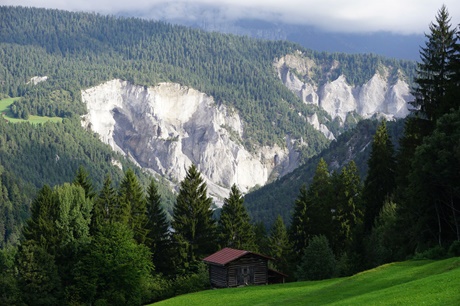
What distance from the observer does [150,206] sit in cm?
7856

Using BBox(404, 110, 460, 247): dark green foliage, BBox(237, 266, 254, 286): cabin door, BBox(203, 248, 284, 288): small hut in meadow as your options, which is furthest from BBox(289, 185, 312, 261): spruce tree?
BBox(404, 110, 460, 247): dark green foliage

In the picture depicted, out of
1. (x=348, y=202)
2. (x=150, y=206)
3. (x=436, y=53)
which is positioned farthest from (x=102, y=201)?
(x=436, y=53)

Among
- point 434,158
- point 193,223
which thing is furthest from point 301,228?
point 434,158

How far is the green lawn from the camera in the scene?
29130 millimetres

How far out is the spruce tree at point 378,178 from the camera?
7125cm

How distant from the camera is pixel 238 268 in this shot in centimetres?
6725

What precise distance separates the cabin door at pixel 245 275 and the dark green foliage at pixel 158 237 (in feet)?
38.7

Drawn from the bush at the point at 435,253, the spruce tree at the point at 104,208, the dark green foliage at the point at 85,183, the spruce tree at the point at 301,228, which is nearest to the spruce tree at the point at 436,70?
the bush at the point at 435,253

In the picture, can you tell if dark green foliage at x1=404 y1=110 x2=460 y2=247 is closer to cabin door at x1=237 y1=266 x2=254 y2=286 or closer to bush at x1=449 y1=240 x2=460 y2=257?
bush at x1=449 y1=240 x2=460 y2=257

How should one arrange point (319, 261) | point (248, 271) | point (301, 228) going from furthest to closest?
point (301, 228) < point (319, 261) < point (248, 271)

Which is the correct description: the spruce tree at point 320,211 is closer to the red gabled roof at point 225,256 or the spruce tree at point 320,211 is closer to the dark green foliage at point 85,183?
the red gabled roof at point 225,256

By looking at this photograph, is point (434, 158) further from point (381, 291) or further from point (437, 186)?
point (381, 291)

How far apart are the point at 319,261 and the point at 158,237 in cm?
1981

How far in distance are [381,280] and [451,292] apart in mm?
12011
